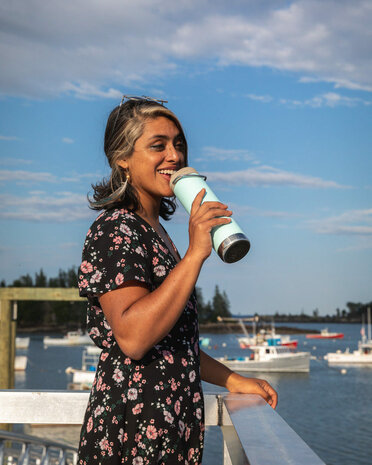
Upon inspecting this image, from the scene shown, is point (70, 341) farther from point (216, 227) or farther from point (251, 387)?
point (216, 227)

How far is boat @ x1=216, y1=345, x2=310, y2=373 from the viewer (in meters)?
54.0

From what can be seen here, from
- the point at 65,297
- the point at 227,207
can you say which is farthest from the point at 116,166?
the point at 65,297

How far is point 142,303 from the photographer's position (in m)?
1.47

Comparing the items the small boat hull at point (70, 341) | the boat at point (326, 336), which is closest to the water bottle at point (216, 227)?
the small boat hull at point (70, 341)

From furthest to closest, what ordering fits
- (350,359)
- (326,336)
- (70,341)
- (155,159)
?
1. (326,336)
2. (70,341)
3. (350,359)
4. (155,159)

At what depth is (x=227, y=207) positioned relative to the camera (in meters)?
1.54

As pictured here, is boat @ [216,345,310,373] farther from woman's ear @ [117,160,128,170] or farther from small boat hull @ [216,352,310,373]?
woman's ear @ [117,160,128,170]

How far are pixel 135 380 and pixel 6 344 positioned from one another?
8.98 metres

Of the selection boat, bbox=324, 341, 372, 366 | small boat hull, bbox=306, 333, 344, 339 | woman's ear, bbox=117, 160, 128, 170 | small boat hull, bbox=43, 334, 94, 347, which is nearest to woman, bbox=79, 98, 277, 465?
woman's ear, bbox=117, 160, 128, 170

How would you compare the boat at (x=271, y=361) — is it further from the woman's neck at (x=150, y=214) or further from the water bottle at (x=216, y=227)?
the water bottle at (x=216, y=227)

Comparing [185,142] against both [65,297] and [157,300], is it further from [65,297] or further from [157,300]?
[65,297]

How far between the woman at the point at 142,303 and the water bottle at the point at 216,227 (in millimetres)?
25

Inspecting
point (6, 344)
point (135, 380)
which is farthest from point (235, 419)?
point (6, 344)

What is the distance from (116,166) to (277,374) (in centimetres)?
5607
